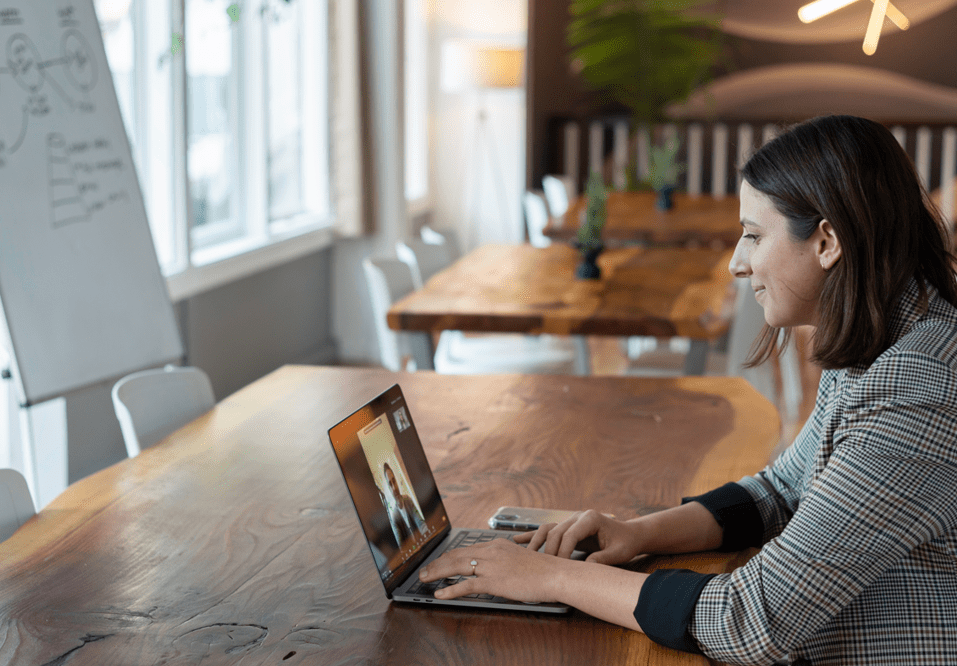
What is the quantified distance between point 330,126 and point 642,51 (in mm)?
2922

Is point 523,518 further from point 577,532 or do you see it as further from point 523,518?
point 577,532

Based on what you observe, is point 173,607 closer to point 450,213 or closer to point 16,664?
point 16,664

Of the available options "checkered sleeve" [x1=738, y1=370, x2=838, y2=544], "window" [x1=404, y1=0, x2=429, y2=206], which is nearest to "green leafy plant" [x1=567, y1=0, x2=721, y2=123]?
"window" [x1=404, y1=0, x2=429, y2=206]

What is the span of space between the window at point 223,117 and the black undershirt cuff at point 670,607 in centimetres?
293

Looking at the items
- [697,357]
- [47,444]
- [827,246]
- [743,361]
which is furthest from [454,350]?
[827,246]

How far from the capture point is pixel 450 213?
7961 mm

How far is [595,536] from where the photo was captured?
1.36 meters

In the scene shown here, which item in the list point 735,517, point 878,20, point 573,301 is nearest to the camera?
point 735,517

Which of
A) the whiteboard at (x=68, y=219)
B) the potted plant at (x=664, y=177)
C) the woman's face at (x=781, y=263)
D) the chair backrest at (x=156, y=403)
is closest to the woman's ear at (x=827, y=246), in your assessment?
the woman's face at (x=781, y=263)

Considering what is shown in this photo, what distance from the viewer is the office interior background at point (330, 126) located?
380 cm

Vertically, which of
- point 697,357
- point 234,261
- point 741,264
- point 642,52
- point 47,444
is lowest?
point 47,444

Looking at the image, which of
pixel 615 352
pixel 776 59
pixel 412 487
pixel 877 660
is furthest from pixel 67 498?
pixel 776 59

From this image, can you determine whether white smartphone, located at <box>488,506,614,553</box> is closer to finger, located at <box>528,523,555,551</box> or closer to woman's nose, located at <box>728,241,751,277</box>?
finger, located at <box>528,523,555,551</box>

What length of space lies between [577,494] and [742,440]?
1.51ft
